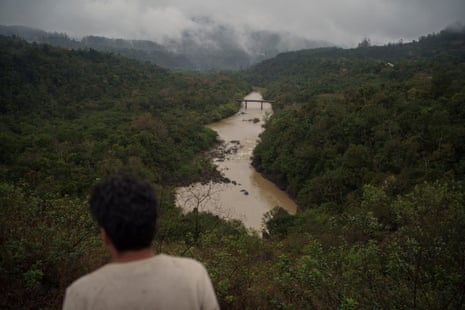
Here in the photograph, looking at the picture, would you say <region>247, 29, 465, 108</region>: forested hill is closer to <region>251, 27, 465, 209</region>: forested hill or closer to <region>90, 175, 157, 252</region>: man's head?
<region>251, 27, 465, 209</region>: forested hill

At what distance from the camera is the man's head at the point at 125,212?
4.89 feet

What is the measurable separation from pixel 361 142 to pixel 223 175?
1253 centimetres

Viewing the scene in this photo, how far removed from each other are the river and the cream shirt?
37.7 ft

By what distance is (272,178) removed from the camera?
2883 cm

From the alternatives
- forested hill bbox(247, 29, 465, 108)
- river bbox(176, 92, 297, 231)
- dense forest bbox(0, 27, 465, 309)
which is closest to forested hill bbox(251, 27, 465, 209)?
dense forest bbox(0, 27, 465, 309)

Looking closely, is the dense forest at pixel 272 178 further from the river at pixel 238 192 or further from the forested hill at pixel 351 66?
the river at pixel 238 192

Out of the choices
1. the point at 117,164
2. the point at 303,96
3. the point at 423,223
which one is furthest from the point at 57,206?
the point at 303,96

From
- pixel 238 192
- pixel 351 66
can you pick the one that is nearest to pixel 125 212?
pixel 238 192

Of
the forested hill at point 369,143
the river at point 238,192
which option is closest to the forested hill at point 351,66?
the river at point 238,192

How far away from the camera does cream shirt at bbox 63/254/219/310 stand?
1412 millimetres

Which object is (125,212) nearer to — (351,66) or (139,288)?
(139,288)

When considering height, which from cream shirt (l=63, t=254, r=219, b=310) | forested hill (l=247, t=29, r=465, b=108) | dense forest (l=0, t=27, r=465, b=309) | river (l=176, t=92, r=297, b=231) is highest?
forested hill (l=247, t=29, r=465, b=108)

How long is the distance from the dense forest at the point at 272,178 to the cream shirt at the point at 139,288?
303 cm

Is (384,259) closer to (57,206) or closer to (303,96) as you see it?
(57,206)
